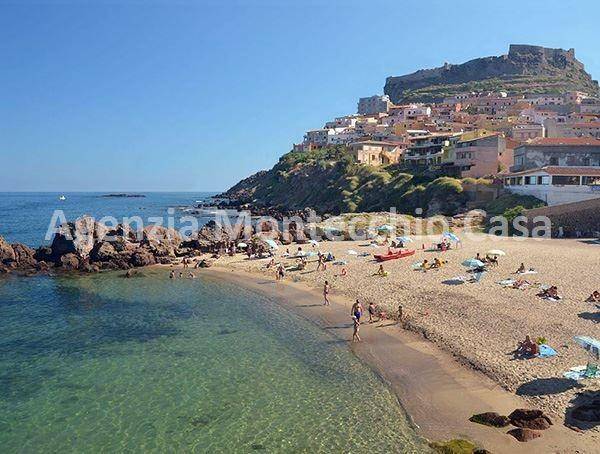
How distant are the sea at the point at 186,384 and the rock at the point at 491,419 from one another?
5.61ft

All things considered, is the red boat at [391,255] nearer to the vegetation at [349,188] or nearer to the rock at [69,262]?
the vegetation at [349,188]

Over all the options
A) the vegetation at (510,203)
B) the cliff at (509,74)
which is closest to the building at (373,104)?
the cliff at (509,74)

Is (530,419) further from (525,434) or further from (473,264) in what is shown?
(473,264)

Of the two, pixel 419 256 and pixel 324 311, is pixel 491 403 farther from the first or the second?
pixel 419 256

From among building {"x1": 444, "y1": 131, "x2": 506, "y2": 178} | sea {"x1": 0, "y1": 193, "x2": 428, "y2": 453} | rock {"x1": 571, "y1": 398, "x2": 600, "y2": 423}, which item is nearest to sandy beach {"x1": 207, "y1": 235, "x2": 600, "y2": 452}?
rock {"x1": 571, "y1": 398, "x2": 600, "y2": 423}

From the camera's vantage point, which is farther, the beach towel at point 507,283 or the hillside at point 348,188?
the hillside at point 348,188

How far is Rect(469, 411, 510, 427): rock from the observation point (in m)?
12.3

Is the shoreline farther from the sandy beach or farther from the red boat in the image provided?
the red boat

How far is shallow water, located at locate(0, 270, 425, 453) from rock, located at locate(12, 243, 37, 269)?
1309 centimetres

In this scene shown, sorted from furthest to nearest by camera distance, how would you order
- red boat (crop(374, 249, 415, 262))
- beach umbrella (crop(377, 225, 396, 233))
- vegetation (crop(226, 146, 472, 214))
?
vegetation (crop(226, 146, 472, 214)), beach umbrella (crop(377, 225, 396, 233)), red boat (crop(374, 249, 415, 262))

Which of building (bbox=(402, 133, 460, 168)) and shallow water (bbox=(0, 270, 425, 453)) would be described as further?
building (bbox=(402, 133, 460, 168))

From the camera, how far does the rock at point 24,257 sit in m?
37.8

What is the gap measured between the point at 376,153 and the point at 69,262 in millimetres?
58713

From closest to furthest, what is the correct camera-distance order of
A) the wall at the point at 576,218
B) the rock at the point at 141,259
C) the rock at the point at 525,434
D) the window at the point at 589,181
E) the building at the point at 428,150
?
the rock at the point at 525,434, the wall at the point at 576,218, the rock at the point at 141,259, the window at the point at 589,181, the building at the point at 428,150
